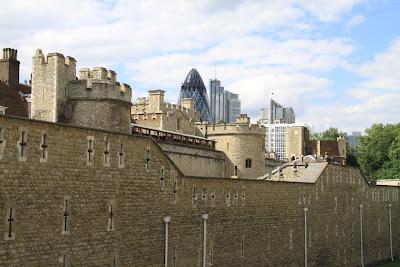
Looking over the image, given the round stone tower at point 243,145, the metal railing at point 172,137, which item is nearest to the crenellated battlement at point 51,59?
the metal railing at point 172,137

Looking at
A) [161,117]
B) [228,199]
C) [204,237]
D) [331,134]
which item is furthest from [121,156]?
[331,134]

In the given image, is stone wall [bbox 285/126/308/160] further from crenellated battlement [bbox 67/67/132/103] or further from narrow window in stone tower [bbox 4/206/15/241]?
narrow window in stone tower [bbox 4/206/15/241]

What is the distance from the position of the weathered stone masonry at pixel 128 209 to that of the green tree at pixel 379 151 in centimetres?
5796

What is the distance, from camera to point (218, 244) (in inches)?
1294

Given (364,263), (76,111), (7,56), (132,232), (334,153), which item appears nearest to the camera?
(132,232)

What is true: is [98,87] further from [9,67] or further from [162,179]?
[9,67]

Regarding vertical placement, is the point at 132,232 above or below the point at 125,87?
below

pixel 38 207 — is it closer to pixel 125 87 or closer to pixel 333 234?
pixel 125 87

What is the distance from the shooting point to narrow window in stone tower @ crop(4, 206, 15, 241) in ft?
65.9

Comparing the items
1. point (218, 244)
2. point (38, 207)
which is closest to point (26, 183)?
point (38, 207)

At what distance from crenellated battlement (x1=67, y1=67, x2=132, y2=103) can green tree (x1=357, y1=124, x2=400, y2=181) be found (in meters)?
70.2

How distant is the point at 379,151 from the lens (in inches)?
4045

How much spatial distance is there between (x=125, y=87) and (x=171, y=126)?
19910 millimetres

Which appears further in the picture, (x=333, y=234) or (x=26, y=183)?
(x=333, y=234)
